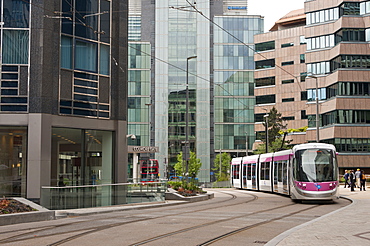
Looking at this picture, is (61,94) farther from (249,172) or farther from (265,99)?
(265,99)

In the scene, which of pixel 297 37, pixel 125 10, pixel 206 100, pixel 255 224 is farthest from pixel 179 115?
pixel 255 224

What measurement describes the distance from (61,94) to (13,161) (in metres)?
3.90

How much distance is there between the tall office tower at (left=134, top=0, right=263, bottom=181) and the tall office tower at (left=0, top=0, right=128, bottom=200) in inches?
2577

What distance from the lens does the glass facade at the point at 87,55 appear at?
1065 inches

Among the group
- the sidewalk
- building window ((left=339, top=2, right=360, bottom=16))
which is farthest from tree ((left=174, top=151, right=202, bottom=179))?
building window ((left=339, top=2, right=360, bottom=16))

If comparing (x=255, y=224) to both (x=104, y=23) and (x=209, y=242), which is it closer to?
(x=209, y=242)

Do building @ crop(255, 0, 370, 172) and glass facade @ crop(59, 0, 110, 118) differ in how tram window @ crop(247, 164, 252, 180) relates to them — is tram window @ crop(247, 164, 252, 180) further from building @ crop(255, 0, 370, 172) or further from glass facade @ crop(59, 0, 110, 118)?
building @ crop(255, 0, 370, 172)

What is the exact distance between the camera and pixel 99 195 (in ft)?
79.9

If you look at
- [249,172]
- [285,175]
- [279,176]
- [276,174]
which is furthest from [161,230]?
[249,172]

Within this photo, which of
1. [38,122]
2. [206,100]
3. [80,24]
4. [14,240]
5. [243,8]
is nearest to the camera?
[14,240]

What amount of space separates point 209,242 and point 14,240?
471 cm

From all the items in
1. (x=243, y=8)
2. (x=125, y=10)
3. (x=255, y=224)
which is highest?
(x=243, y=8)

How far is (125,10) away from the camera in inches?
1193

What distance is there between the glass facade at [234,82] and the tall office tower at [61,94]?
68246mm
